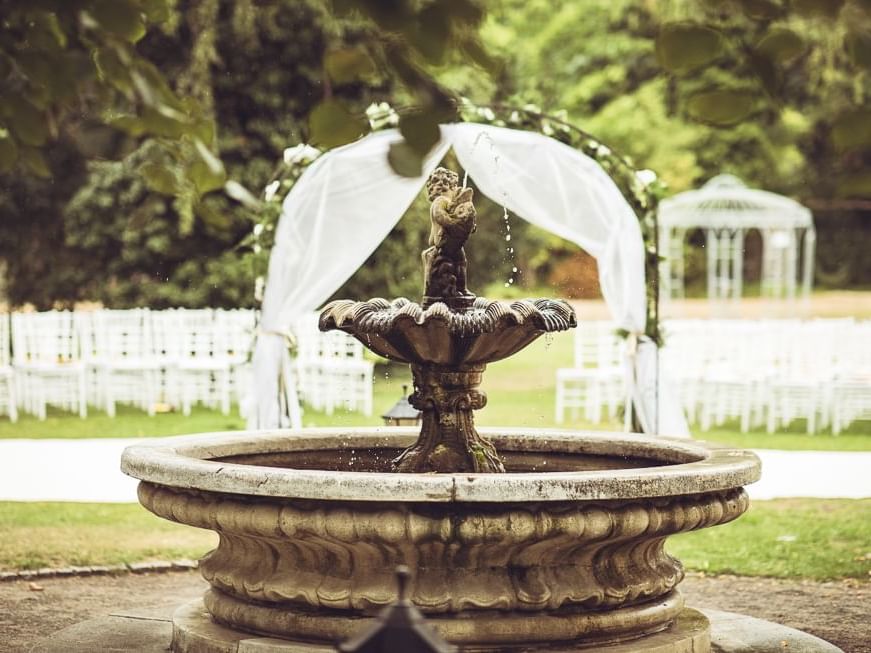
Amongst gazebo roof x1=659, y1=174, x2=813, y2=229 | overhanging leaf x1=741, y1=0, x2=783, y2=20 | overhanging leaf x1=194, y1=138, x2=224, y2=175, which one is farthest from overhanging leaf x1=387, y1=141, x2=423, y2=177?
gazebo roof x1=659, y1=174, x2=813, y2=229

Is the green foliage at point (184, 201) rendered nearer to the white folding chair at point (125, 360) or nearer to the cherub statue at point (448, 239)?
the white folding chair at point (125, 360)

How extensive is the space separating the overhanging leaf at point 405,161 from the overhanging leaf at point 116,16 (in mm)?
664

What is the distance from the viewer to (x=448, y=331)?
552 centimetres

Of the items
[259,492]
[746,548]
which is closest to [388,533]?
[259,492]

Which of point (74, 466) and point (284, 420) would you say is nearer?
point (284, 420)

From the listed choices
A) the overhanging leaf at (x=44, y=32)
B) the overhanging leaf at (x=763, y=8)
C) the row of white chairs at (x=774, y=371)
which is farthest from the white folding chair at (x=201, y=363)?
the overhanging leaf at (x=763, y=8)

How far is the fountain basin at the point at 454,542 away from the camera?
4598 mm

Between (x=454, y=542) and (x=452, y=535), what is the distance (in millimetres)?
34

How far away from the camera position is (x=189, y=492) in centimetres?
507

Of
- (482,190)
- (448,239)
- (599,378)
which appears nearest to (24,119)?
(448,239)

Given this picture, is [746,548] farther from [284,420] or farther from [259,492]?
[259,492]

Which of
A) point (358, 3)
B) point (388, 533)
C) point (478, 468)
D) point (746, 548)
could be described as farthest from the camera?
point (746, 548)

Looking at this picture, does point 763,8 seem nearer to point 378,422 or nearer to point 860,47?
point 860,47

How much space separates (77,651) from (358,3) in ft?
13.1
